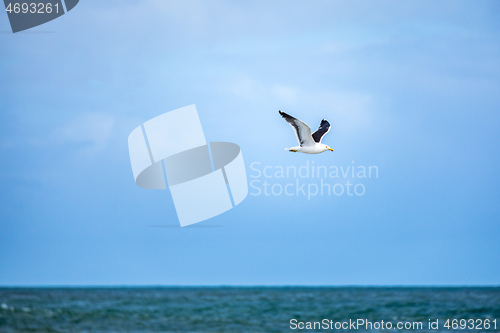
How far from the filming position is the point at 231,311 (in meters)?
13.2

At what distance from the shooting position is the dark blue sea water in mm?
11023

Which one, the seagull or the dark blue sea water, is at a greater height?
the seagull

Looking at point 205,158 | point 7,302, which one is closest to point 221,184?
point 205,158

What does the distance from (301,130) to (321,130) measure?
1.88ft

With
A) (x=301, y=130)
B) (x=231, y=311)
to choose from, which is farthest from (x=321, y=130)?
(x=231, y=311)

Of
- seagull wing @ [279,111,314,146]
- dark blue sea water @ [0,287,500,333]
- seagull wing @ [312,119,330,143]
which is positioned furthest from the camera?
dark blue sea water @ [0,287,500,333]

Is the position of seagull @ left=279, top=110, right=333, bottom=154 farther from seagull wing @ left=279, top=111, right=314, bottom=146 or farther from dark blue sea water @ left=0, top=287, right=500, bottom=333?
dark blue sea water @ left=0, top=287, right=500, bottom=333

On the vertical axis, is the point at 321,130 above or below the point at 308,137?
above

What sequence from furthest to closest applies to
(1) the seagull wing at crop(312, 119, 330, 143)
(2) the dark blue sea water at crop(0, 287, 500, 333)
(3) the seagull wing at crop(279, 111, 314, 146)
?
(2) the dark blue sea water at crop(0, 287, 500, 333) < (1) the seagull wing at crop(312, 119, 330, 143) < (3) the seagull wing at crop(279, 111, 314, 146)

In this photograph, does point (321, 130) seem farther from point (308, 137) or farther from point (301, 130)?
point (301, 130)

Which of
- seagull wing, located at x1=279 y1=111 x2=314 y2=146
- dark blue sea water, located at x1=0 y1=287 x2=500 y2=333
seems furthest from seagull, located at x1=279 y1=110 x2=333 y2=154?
dark blue sea water, located at x1=0 y1=287 x2=500 y2=333

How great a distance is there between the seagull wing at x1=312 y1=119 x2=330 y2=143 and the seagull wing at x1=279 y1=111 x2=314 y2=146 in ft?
0.50

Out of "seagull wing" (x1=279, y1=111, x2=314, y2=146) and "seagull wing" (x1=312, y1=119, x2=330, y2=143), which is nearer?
"seagull wing" (x1=279, y1=111, x2=314, y2=146)

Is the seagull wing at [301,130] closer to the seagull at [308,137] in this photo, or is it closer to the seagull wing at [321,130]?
the seagull at [308,137]
